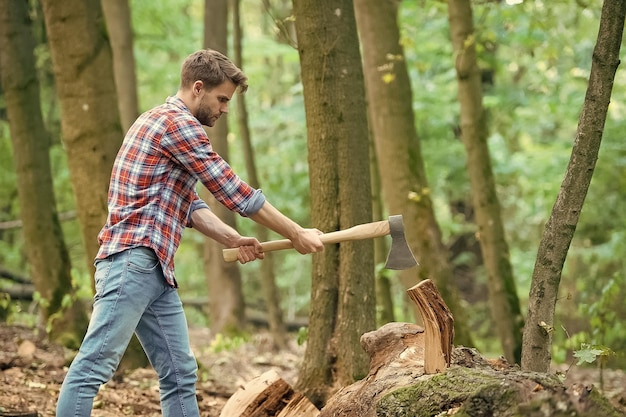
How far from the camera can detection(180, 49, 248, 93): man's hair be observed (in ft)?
14.6

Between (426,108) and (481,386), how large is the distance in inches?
441

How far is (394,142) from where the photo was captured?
29.2ft

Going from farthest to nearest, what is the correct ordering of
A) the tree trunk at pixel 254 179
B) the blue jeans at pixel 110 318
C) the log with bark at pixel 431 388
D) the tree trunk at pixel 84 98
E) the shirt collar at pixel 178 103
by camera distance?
the tree trunk at pixel 254 179 → the tree trunk at pixel 84 98 → the shirt collar at pixel 178 103 → the blue jeans at pixel 110 318 → the log with bark at pixel 431 388

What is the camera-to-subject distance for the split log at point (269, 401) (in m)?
5.21

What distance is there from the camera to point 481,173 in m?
9.40

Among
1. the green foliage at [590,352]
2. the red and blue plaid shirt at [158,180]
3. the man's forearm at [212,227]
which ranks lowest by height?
the green foliage at [590,352]

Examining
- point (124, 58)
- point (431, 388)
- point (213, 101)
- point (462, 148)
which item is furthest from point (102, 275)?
point (462, 148)

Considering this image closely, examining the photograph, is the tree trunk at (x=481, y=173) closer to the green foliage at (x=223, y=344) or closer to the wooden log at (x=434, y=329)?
the green foliage at (x=223, y=344)

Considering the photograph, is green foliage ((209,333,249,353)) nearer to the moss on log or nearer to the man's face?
the man's face

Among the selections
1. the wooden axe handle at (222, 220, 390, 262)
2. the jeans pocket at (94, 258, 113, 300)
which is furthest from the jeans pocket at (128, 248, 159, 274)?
the wooden axe handle at (222, 220, 390, 262)

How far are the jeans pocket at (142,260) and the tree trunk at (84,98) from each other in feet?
10.2

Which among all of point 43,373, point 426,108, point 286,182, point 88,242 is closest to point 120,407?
point 43,373

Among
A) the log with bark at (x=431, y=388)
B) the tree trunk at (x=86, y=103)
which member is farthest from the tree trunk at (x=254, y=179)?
the log with bark at (x=431, y=388)

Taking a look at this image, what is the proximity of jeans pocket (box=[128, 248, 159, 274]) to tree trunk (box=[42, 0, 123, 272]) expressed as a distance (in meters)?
3.11
